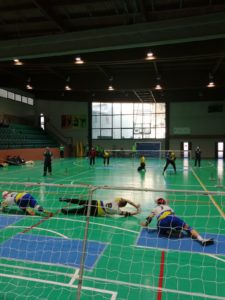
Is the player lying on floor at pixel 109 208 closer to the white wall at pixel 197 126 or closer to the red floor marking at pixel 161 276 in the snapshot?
the red floor marking at pixel 161 276

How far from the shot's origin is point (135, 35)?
34.6 feet

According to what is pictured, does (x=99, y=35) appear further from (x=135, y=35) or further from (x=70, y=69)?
(x=70, y=69)

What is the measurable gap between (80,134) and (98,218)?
122ft

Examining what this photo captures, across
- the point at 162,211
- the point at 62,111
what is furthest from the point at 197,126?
the point at 162,211

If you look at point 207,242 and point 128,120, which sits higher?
point 128,120

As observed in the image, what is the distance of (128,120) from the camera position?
44219 millimetres

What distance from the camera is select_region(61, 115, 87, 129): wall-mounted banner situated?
45.0 metres

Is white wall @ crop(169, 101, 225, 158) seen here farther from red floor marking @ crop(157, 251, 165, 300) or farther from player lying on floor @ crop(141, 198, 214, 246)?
red floor marking @ crop(157, 251, 165, 300)

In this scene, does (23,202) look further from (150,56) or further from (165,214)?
(150,56)

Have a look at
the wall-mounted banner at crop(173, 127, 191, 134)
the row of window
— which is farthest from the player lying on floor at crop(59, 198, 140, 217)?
the wall-mounted banner at crop(173, 127, 191, 134)

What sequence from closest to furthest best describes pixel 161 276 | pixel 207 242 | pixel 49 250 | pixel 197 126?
pixel 161 276 < pixel 49 250 < pixel 207 242 < pixel 197 126

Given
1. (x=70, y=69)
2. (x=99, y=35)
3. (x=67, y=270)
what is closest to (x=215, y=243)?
(x=67, y=270)

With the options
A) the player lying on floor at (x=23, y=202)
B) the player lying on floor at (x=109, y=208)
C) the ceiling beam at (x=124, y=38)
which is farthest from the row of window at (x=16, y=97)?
the player lying on floor at (x=109, y=208)

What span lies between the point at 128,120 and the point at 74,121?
29.0 ft
